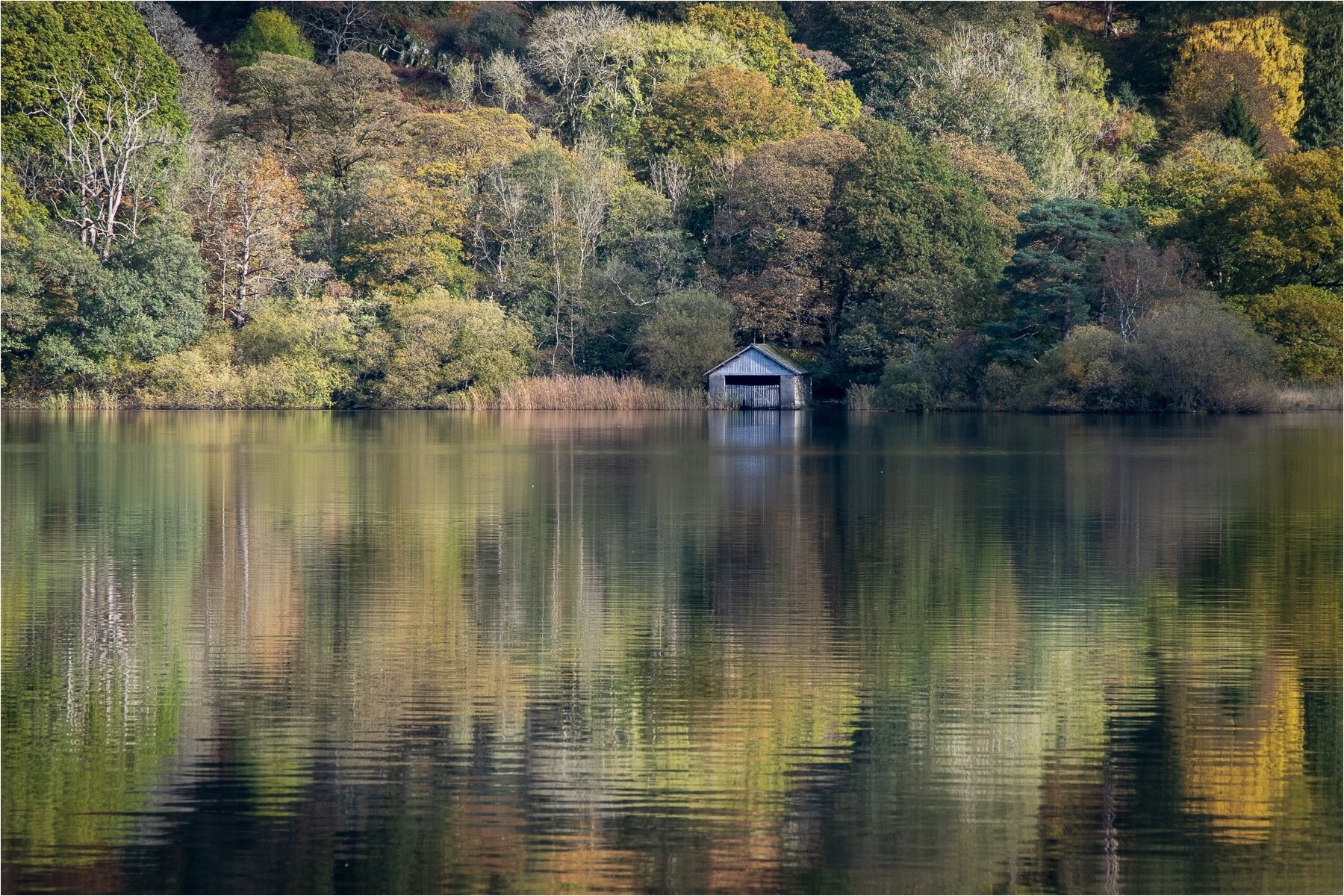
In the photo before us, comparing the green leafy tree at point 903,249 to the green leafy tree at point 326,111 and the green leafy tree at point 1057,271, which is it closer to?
the green leafy tree at point 1057,271

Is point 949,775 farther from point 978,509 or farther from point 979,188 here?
point 979,188

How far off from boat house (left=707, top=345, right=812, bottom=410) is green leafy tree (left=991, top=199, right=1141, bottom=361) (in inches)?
351

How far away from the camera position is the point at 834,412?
Result: 67312mm

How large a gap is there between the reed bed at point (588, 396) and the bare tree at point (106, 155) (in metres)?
17.2

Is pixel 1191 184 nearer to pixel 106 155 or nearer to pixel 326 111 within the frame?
pixel 326 111

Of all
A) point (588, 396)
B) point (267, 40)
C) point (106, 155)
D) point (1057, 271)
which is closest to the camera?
point (1057, 271)

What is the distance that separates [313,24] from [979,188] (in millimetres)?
41835

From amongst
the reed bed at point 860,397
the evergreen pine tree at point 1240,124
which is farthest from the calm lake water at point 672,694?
the evergreen pine tree at point 1240,124

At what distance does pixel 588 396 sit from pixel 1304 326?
28673mm

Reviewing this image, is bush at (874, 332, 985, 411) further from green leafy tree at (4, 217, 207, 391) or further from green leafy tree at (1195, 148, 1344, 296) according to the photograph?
green leafy tree at (4, 217, 207, 391)

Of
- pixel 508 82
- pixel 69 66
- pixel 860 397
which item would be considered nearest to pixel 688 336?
pixel 860 397

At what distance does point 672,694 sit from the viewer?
13.0 m

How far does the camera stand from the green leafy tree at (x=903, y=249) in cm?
6756

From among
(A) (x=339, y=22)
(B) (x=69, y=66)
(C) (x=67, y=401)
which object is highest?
(A) (x=339, y=22)
